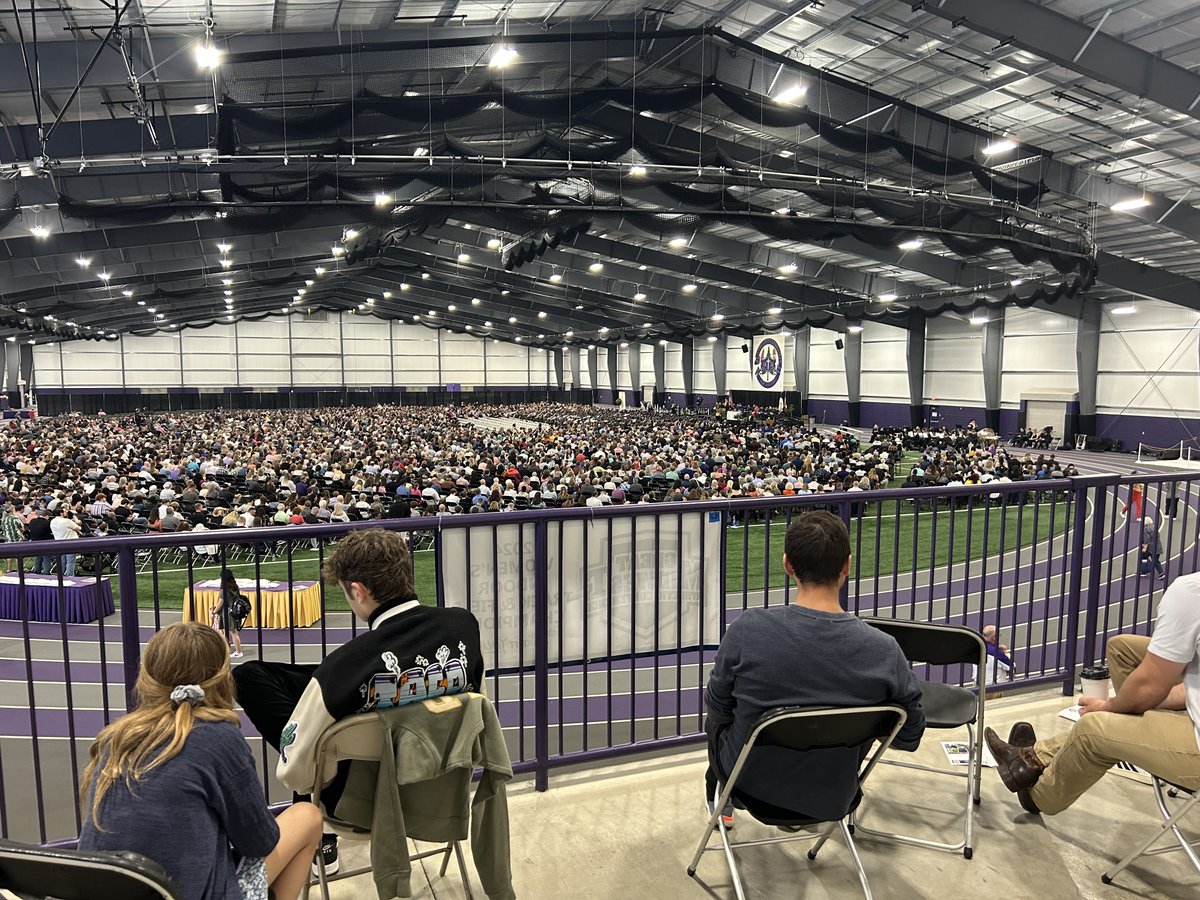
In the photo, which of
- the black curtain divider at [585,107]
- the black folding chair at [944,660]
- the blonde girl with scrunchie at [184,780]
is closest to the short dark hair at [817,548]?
the black folding chair at [944,660]

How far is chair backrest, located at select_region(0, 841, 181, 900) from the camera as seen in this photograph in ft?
5.33

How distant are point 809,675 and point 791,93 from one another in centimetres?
1482

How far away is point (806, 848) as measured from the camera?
328 centimetres

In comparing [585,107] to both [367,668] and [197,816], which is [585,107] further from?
[197,816]

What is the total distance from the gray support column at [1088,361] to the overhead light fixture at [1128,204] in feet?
49.0

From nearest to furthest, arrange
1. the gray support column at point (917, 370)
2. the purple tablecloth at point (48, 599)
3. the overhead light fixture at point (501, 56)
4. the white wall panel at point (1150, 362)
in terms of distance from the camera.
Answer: the purple tablecloth at point (48, 599)
the overhead light fixture at point (501, 56)
the white wall panel at point (1150, 362)
the gray support column at point (917, 370)

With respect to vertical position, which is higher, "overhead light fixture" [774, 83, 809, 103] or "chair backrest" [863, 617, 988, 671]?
"overhead light fixture" [774, 83, 809, 103]

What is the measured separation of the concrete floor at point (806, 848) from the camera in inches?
119

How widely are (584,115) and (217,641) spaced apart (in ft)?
49.3

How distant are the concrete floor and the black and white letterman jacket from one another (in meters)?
1.03

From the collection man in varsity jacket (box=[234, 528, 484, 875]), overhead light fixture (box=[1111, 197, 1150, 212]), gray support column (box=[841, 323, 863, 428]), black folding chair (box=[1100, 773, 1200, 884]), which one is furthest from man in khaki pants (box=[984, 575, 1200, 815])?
gray support column (box=[841, 323, 863, 428])

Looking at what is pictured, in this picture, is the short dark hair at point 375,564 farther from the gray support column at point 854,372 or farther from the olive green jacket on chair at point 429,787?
the gray support column at point 854,372

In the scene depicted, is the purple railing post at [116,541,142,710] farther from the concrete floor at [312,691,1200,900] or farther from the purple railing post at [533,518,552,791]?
the purple railing post at [533,518,552,791]

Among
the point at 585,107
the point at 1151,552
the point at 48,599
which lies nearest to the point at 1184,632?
the point at 1151,552
